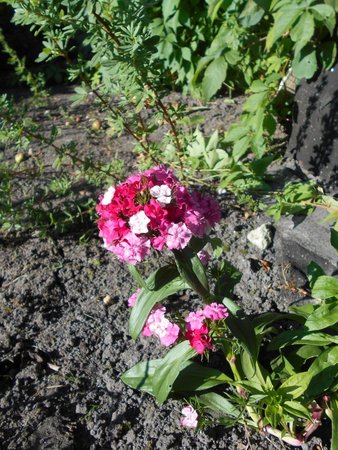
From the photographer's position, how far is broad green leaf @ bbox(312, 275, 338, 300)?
6.23 ft

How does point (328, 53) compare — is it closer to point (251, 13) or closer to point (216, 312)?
point (251, 13)

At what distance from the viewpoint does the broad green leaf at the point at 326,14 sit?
2288 mm

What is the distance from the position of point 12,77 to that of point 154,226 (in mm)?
3734

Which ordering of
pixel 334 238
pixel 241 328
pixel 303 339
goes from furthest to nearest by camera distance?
pixel 334 238 → pixel 303 339 → pixel 241 328

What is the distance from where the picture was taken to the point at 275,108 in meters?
3.17

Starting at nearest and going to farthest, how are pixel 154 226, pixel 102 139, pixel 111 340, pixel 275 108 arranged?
A: pixel 154 226 < pixel 111 340 < pixel 275 108 < pixel 102 139

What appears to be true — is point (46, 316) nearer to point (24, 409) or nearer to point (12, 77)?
point (24, 409)

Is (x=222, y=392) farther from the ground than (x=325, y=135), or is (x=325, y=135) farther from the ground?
(x=325, y=135)

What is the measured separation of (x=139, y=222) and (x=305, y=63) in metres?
1.55

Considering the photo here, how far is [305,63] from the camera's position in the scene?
261 centimetres

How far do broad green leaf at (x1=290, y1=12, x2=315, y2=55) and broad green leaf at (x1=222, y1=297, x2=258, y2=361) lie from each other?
126 cm

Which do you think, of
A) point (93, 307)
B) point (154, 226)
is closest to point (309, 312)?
point (154, 226)

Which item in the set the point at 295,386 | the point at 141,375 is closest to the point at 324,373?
the point at 295,386

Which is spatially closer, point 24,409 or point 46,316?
point 24,409
